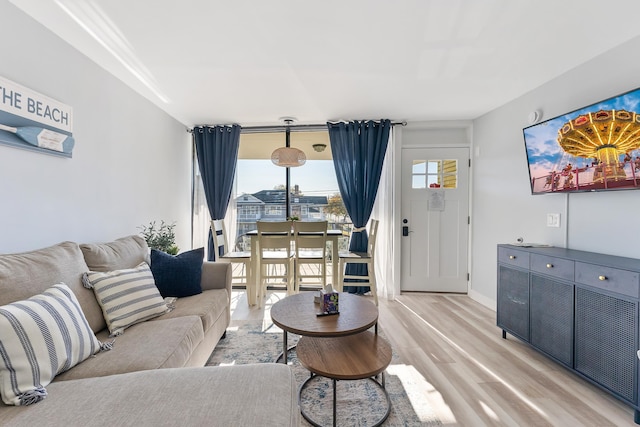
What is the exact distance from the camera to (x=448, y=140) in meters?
3.85

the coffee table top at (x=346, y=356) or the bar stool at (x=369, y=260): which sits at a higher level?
the bar stool at (x=369, y=260)

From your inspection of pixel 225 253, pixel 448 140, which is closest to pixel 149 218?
pixel 225 253

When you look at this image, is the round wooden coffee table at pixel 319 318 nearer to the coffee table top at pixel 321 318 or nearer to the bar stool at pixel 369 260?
the coffee table top at pixel 321 318

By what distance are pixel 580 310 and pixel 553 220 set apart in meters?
0.97

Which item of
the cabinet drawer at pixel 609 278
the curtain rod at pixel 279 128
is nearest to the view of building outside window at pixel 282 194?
the curtain rod at pixel 279 128

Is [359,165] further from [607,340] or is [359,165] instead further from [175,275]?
[607,340]

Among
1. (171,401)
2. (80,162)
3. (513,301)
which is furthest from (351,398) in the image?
(80,162)

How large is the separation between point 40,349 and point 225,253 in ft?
8.91

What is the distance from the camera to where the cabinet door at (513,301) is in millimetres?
2295

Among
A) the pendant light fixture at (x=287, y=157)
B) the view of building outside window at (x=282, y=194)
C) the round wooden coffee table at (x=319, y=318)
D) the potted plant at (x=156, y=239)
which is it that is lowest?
the round wooden coffee table at (x=319, y=318)

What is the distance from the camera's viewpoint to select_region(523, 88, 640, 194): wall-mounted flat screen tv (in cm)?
182

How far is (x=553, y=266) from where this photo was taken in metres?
2.05

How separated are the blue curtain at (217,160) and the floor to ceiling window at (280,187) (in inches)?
7.3

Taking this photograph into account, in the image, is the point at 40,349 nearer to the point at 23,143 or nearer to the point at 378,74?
the point at 23,143
